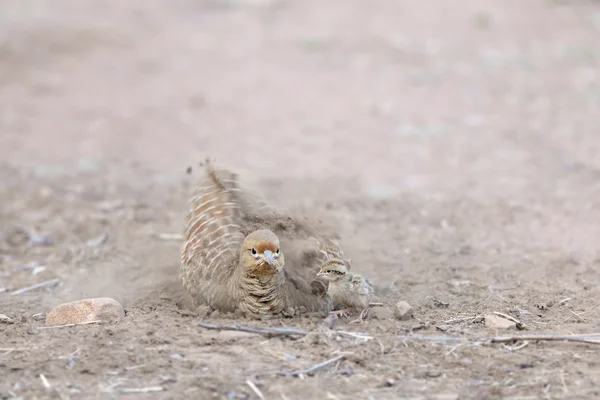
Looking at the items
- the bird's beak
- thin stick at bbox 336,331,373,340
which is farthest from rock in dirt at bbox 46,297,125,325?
thin stick at bbox 336,331,373,340

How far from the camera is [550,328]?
5.42m

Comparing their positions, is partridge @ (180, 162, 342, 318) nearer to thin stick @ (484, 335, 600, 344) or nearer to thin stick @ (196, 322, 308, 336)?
Answer: thin stick @ (196, 322, 308, 336)

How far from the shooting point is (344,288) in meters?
5.62

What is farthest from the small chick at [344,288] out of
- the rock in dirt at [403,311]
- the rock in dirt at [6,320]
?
the rock in dirt at [6,320]

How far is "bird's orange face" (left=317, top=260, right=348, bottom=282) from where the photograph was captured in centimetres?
561

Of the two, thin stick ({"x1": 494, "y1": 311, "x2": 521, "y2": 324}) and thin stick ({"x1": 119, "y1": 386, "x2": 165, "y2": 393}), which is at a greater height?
thin stick ({"x1": 494, "y1": 311, "x2": 521, "y2": 324})

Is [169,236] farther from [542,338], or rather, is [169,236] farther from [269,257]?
[542,338]

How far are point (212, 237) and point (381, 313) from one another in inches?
54.0

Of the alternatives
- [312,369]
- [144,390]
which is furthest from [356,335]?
[144,390]

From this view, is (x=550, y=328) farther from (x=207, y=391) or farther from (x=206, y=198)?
(x=206, y=198)

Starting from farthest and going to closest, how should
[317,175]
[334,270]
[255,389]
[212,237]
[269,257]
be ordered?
[317,175] → [212,237] → [334,270] → [269,257] → [255,389]

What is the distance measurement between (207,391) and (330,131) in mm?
6706

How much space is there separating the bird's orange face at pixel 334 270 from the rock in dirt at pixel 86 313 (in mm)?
1309

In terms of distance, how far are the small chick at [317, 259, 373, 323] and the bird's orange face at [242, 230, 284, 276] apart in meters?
0.34
